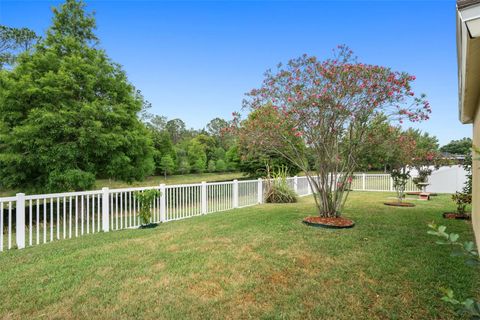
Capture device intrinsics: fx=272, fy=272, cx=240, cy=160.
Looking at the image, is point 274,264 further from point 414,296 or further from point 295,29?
point 295,29

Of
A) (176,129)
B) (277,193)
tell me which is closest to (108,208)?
(277,193)

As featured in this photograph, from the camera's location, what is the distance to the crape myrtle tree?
17.1ft

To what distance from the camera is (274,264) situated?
356cm

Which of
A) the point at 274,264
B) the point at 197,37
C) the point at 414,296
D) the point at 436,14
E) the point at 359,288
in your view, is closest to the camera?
the point at 414,296

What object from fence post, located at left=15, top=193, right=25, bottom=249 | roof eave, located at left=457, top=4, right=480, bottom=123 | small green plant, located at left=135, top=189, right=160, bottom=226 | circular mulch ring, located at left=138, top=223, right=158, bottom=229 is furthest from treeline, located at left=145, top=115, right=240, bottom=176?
roof eave, located at left=457, top=4, right=480, bottom=123

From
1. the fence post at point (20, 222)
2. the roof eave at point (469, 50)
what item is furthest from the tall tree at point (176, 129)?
the roof eave at point (469, 50)

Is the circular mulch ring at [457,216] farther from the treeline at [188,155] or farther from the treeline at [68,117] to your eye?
the treeline at [188,155]

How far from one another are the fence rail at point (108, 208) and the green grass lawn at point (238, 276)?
21.4 inches

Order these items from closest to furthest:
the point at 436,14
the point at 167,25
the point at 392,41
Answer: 1. the point at 436,14
2. the point at 392,41
3. the point at 167,25

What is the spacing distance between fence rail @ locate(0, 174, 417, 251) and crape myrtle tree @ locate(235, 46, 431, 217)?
Answer: 2.57 meters

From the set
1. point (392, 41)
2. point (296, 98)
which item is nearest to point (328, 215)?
point (296, 98)

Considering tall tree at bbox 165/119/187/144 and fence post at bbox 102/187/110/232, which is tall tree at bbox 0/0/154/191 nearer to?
fence post at bbox 102/187/110/232

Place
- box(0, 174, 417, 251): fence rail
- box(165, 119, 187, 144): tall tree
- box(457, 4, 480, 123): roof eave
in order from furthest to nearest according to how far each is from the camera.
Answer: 1. box(165, 119, 187, 144): tall tree
2. box(0, 174, 417, 251): fence rail
3. box(457, 4, 480, 123): roof eave

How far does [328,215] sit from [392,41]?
6698mm
